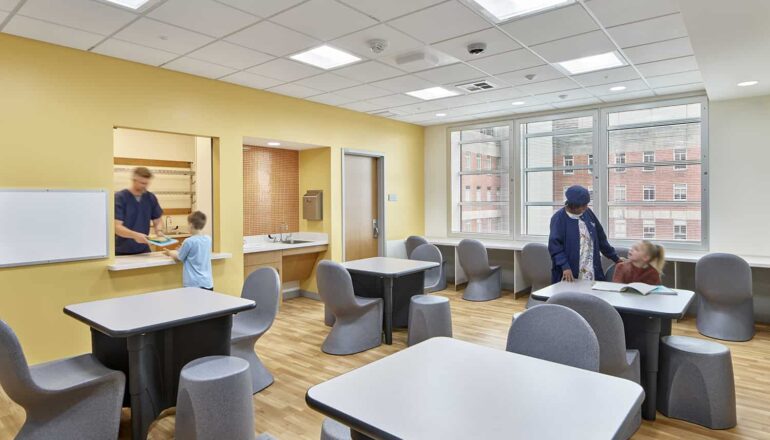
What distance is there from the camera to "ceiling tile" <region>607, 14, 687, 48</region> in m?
3.53

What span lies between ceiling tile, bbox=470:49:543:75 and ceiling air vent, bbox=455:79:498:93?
17.5 inches

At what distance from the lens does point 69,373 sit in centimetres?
259

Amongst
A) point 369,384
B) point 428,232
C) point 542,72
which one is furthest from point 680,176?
point 369,384

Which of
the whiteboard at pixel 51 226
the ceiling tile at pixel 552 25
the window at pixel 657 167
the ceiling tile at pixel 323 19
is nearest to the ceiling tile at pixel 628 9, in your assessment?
the ceiling tile at pixel 552 25

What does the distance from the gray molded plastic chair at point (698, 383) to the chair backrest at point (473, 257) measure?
3.52 m

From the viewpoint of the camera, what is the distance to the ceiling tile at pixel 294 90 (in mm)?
5469

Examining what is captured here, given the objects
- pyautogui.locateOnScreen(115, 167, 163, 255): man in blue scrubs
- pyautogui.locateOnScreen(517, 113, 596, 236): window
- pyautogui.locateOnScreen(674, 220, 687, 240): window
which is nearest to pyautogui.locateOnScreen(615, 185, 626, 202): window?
pyautogui.locateOnScreen(517, 113, 596, 236): window

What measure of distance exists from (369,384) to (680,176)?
6.02m

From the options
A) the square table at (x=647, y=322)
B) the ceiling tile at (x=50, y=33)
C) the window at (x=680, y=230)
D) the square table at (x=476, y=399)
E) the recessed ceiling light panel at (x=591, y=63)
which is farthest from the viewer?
the window at (x=680, y=230)

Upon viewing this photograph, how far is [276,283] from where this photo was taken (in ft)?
11.7

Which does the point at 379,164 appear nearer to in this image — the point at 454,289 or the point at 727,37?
the point at 454,289

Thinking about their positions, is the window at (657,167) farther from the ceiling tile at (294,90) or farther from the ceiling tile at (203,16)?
the ceiling tile at (203,16)

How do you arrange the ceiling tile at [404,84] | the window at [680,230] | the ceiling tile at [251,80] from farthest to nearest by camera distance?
1. the window at [680,230]
2. the ceiling tile at [404,84]
3. the ceiling tile at [251,80]

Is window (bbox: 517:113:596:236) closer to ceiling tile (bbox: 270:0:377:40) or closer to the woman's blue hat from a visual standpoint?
the woman's blue hat
